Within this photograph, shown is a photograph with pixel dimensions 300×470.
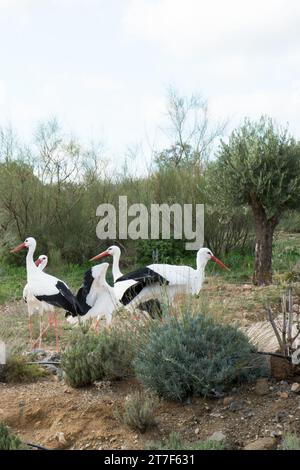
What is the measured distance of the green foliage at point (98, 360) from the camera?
17.7ft

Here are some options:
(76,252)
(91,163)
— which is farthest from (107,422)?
(91,163)

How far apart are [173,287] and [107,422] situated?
2861mm

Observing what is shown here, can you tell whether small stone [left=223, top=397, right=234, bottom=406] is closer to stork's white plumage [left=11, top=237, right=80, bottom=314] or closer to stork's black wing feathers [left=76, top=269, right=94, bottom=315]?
stork's black wing feathers [left=76, top=269, right=94, bottom=315]

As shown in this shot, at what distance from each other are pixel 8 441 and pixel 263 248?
8367mm

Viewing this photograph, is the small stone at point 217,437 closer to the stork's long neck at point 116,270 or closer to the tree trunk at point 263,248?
the stork's long neck at point 116,270

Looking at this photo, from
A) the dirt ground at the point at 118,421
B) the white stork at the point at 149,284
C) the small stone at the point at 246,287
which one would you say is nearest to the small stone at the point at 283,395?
the dirt ground at the point at 118,421

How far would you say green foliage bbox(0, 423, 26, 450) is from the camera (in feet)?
13.7

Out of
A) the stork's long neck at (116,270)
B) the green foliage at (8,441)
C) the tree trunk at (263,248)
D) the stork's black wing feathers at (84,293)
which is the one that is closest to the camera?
the green foliage at (8,441)

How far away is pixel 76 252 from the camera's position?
1567 cm

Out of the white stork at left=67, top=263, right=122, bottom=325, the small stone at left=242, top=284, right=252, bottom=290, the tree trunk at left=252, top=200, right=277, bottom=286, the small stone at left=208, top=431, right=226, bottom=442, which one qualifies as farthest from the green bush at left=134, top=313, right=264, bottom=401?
the tree trunk at left=252, top=200, right=277, bottom=286

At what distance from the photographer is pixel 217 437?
Result: 169 inches

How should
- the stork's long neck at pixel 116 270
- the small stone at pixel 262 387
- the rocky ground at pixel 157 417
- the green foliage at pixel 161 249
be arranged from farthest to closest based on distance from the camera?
the green foliage at pixel 161 249
the stork's long neck at pixel 116 270
the small stone at pixel 262 387
the rocky ground at pixel 157 417

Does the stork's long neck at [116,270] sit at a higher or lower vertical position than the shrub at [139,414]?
higher
